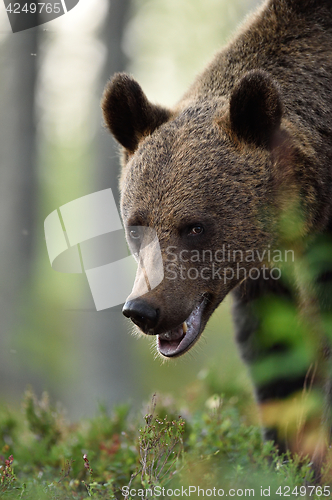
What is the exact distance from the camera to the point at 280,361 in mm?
3938

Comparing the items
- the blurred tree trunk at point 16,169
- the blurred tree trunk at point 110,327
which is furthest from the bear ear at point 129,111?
the blurred tree trunk at point 16,169

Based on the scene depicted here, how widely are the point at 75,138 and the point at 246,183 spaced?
6350 millimetres

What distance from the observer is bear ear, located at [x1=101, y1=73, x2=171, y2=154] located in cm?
351

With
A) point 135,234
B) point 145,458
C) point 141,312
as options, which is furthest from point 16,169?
point 145,458

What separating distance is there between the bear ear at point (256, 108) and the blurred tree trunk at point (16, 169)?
19.3 feet

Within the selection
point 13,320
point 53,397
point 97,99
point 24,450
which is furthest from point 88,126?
point 24,450

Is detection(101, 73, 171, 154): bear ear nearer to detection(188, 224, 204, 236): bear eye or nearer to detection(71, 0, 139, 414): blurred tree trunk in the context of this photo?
detection(188, 224, 204, 236): bear eye

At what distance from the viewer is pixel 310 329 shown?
353 cm

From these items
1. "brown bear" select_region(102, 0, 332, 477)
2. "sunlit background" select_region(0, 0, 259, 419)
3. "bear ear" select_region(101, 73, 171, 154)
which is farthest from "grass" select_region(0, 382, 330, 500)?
"sunlit background" select_region(0, 0, 259, 419)

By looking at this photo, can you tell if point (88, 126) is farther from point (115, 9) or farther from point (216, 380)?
point (216, 380)

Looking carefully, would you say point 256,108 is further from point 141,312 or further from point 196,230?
point 141,312

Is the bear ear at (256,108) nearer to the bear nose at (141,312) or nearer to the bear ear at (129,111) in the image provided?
the bear ear at (129,111)

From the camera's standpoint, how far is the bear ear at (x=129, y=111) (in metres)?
3.51

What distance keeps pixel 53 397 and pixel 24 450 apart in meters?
4.21
